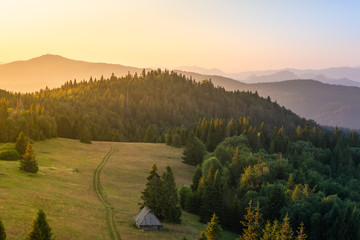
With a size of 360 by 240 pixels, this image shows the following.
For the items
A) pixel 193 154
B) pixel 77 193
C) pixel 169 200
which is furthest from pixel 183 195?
pixel 193 154

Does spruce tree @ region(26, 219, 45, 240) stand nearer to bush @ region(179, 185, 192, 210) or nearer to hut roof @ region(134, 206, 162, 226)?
hut roof @ region(134, 206, 162, 226)

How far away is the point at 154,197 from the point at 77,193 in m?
14.6

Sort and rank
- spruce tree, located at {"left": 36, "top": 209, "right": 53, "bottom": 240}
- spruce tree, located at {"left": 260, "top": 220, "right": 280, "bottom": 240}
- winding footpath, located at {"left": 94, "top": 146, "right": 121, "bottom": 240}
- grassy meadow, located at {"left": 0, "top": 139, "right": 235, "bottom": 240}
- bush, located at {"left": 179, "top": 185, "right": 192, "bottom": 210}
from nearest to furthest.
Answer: spruce tree, located at {"left": 36, "top": 209, "right": 53, "bottom": 240}, spruce tree, located at {"left": 260, "top": 220, "right": 280, "bottom": 240}, grassy meadow, located at {"left": 0, "top": 139, "right": 235, "bottom": 240}, winding footpath, located at {"left": 94, "top": 146, "right": 121, "bottom": 240}, bush, located at {"left": 179, "top": 185, "right": 192, "bottom": 210}

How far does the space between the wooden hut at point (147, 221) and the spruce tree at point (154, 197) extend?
3798 millimetres

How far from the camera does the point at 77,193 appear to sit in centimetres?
6125

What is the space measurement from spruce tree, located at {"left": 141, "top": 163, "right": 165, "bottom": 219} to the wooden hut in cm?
380

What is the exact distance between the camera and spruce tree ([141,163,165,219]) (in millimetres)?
57719

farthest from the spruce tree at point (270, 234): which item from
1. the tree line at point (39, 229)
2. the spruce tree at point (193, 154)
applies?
the spruce tree at point (193, 154)

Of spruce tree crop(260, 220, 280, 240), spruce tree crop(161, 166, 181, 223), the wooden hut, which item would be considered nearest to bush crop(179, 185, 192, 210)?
spruce tree crop(161, 166, 181, 223)

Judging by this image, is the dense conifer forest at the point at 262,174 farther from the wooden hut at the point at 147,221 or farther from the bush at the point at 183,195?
the wooden hut at the point at 147,221

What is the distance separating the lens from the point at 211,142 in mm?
142125

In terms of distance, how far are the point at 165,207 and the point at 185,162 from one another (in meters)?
54.7

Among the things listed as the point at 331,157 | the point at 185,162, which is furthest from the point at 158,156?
the point at 331,157

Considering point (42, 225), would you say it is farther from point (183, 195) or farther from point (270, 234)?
point (183, 195)
